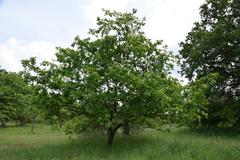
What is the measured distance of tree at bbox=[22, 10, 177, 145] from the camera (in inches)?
762

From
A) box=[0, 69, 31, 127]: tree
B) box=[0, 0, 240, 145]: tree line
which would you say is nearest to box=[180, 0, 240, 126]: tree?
box=[0, 0, 240, 145]: tree line

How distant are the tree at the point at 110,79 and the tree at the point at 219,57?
9952 millimetres

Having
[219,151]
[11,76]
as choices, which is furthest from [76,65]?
[11,76]

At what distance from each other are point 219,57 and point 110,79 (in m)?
15.0

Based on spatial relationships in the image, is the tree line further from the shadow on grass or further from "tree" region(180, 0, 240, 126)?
"tree" region(180, 0, 240, 126)

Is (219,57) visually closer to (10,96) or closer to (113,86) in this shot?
(113,86)

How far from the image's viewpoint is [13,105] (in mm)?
36531

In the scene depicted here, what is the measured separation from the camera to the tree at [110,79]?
63.5 ft

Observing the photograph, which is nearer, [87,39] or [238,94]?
[87,39]

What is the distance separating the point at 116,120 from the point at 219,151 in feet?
17.7

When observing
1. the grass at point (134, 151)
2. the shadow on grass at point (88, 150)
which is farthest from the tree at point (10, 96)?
the grass at point (134, 151)

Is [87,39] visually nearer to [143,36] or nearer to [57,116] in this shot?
[143,36]

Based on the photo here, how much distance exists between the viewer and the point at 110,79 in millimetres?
20000

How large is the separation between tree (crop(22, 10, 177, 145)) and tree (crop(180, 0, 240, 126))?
9952 mm
